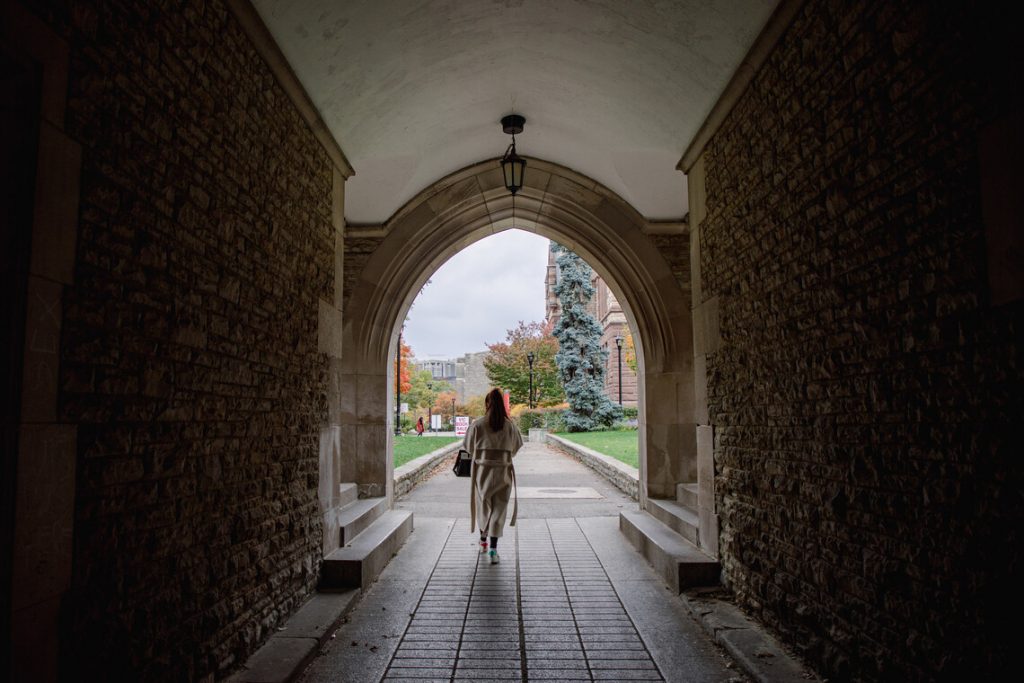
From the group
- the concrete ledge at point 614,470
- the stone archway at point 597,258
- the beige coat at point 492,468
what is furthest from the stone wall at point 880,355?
the concrete ledge at point 614,470

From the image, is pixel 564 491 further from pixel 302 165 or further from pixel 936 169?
pixel 936 169

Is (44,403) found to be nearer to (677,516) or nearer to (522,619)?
(522,619)

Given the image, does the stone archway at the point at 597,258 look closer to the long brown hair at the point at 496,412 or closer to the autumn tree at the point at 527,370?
the long brown hair at the point at 496,412

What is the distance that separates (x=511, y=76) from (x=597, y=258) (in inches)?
114

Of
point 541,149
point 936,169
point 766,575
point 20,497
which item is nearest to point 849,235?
point 936,169

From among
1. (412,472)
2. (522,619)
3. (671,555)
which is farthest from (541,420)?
(522,619)

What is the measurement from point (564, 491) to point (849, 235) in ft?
24.4

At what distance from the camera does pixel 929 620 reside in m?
2.23

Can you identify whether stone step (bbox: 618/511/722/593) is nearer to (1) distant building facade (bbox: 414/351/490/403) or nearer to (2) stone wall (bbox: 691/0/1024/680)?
(2) stone wall (bbox: 691/0/1024/680)

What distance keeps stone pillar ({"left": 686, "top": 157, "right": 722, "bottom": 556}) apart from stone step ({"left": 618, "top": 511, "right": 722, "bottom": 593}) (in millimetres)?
149

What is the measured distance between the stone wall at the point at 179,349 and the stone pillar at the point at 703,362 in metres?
2.82

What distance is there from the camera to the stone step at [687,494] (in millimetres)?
6203

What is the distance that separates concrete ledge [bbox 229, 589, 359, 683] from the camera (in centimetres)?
300

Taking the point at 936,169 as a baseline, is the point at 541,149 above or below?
above
